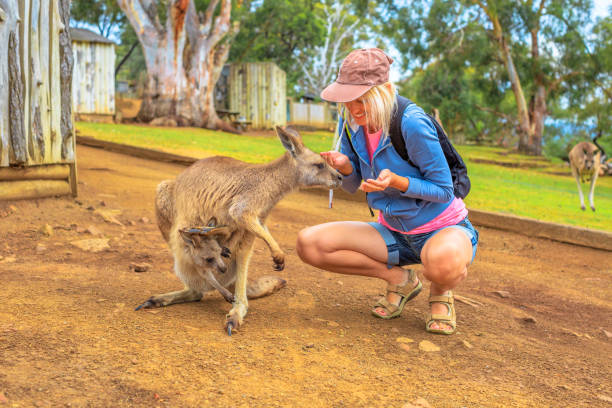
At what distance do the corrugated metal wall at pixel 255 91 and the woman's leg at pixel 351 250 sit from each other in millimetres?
15358

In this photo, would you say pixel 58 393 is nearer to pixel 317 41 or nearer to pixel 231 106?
pixel 231 106

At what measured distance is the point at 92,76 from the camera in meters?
14.9

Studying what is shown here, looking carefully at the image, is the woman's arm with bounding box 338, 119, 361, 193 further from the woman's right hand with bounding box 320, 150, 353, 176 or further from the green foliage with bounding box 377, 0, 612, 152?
the green foliage with bounding box 377, 0, 612, 152

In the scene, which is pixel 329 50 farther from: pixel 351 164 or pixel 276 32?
pixel 351 164

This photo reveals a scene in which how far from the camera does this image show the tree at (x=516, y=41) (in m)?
16.9

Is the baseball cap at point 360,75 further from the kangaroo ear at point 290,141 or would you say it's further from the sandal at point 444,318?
the sandal at point 444,318

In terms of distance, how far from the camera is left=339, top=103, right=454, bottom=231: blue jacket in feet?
8.68

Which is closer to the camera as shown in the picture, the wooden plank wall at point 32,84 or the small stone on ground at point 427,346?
the small stone on ground at point 427,346

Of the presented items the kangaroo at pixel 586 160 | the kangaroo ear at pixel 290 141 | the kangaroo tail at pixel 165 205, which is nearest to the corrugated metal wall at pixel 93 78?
the kangaroo at pixel 586 160

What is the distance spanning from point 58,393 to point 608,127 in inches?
622

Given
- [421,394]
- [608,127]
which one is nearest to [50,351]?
[421,394]

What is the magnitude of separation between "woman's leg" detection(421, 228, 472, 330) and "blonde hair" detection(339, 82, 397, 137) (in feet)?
1.89

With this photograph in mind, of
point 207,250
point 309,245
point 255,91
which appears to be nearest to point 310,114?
point 255,91

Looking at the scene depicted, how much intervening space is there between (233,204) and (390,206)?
2.57 feet
